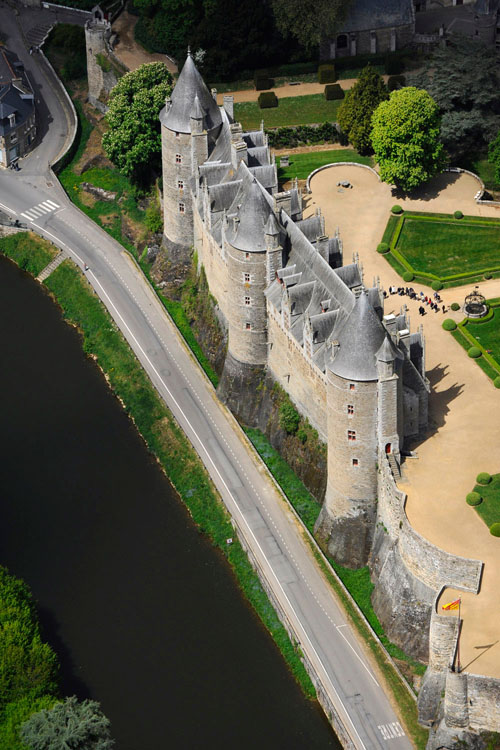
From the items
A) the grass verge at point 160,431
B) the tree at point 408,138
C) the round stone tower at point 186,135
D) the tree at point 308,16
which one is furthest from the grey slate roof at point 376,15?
the grass verge at point 160,431

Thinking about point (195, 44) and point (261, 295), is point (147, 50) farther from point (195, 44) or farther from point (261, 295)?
point (261, 295)

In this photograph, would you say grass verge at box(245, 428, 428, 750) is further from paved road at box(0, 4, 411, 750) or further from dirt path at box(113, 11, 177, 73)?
dirt path at box(113, 11, 177, 73)

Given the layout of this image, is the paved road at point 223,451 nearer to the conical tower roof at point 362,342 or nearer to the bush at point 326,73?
the conical tower roof at point 362,342

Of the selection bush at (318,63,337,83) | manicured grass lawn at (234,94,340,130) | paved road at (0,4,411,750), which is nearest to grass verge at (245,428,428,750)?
paved road at (0,4,411,750)

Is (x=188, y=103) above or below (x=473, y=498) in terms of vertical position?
above

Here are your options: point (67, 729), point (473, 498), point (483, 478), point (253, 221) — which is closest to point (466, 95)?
point (253, 221)

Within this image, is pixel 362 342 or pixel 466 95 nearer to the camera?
pixel 362 342

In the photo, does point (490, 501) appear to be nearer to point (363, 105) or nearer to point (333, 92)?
point (363, 105)
